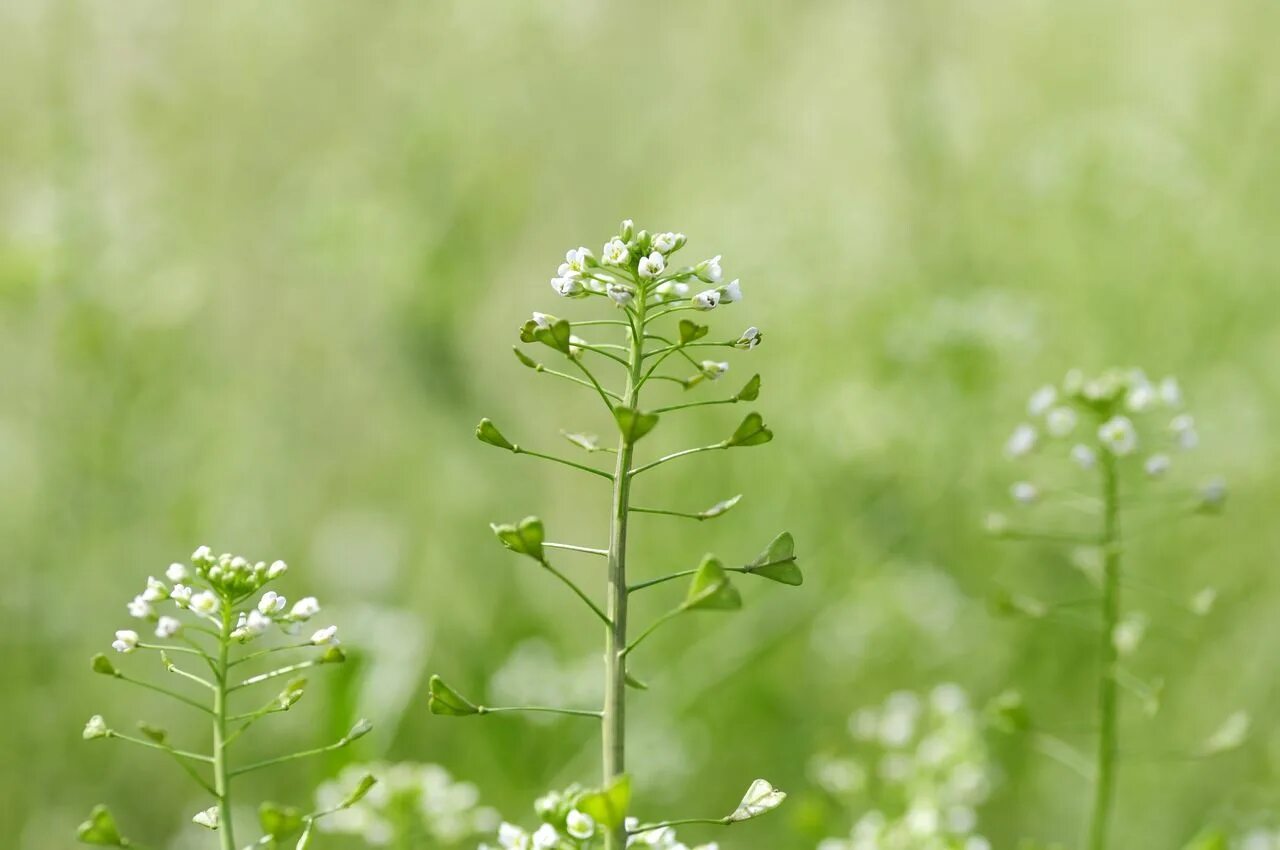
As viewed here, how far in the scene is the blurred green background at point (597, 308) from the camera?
3951 millimetres

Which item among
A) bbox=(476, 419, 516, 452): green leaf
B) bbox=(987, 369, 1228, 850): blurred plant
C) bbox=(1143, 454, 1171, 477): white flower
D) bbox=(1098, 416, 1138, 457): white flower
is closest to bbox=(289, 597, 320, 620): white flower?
bbox=(476, 419, 516, 452): green leaf

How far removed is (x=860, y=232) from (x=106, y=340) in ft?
8.83

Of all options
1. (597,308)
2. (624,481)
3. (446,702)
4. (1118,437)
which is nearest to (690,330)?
(624,481)

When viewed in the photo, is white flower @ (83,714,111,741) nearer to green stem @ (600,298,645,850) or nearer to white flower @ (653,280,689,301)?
green stem @ (600,298,645,850)

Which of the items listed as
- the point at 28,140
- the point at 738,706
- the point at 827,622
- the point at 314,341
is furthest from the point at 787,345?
the point at 28,140

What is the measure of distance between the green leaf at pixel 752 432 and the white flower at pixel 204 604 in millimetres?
524

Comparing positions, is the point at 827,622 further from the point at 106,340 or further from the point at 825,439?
the point at 106,340

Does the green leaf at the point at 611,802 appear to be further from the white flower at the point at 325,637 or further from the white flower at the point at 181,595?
the white flower at the point at 181,595

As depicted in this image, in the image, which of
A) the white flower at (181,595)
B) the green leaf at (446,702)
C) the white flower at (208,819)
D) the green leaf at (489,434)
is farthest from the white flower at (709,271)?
the white flower at (208,819)

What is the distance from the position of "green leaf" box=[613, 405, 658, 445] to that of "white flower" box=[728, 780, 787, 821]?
0.35 metres

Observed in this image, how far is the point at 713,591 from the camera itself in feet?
3.68

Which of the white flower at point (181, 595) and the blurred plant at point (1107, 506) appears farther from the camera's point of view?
the blurred plant at point (1107, 506)

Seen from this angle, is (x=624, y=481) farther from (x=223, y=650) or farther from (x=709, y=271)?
(x=223, y=650)

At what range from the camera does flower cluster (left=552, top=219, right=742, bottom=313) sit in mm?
1327
